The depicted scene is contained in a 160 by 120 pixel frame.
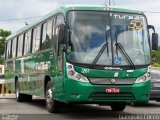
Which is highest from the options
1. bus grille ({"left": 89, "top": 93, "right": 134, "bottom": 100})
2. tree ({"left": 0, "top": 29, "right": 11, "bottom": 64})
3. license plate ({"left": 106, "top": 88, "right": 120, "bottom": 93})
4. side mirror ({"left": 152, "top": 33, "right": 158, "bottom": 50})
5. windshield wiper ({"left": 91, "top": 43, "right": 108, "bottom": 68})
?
tree ({"left": 0, "top": 29, "right": 11, "bottom": 64})

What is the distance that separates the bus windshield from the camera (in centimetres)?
1264

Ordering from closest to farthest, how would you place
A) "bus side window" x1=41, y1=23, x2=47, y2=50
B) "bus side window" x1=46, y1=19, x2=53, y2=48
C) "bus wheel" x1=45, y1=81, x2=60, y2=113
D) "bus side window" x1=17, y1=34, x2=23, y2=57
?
"bus wheel" x1=45, y1=81, x2=60, y2=113
"bus side window" x1=46, y1=19, x2=53, y2=48
"bus side window" x1=41, y1=23, x2=47, y2=50
"bus side window" x1=17, y1=34, x2=23, y2=57

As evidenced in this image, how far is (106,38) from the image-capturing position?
42.3 ft

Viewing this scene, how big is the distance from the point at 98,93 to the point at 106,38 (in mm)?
1566

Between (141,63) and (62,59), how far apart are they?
2.21 meters

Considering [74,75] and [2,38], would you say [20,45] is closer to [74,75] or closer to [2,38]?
[74,75]

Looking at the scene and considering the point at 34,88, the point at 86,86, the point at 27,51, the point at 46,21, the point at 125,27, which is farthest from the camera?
the point at 27,51

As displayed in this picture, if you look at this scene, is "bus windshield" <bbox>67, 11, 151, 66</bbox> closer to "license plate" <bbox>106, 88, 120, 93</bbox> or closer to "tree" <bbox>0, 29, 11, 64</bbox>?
"license plate" <bbox>106, 88, 120, 93</bbox>

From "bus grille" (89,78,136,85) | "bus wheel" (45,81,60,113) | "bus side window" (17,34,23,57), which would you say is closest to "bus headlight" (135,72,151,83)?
"bus grille" (89,78,136,85)

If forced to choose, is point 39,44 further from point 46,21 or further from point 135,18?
point 135,18

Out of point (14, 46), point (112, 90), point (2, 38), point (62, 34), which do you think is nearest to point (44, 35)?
point (62, 34)

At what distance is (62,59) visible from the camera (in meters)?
12.9

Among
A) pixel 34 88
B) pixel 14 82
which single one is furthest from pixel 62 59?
pixel 14 82

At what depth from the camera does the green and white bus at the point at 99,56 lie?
12.5 m
